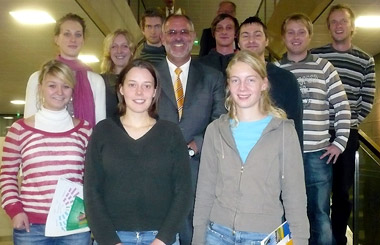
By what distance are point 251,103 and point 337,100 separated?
113 cm

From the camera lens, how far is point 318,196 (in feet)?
10.3

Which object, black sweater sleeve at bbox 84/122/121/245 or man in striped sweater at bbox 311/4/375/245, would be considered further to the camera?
man in striped sweater at bbox 311/4/375/245

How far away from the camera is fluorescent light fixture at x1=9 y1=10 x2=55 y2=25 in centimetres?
629

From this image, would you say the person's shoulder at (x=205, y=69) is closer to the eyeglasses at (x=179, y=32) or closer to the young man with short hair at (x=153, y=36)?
the eyeglasses at (x=179, y=32)

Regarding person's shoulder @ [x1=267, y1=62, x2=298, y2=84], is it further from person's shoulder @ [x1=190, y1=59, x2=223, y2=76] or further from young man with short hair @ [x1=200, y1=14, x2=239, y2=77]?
young man with short hair @ [x1=200, y1=14, x2=239, y2=77]

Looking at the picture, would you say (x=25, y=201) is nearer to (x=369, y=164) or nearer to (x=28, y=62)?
(x=369, y=164)

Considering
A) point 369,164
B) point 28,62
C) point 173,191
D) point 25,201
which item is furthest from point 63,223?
point 28,62

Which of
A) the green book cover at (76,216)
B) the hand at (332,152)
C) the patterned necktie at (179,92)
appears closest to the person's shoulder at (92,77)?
the patterned necktie at (179,92)

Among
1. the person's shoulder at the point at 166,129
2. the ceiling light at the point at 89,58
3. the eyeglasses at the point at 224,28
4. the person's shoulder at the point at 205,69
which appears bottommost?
the person's shoulder at the point at 166,129

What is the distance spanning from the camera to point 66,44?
3.11 metres

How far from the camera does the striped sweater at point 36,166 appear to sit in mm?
2430

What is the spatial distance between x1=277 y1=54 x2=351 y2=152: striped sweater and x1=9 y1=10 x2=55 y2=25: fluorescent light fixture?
4446 millimetres

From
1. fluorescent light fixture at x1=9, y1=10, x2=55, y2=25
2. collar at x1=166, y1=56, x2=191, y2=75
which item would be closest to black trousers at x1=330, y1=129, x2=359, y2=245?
collar at x1=166, y1=56, x2=191, y2=75

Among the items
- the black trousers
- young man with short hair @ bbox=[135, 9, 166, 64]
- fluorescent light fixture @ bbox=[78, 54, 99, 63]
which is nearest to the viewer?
the black trousers
